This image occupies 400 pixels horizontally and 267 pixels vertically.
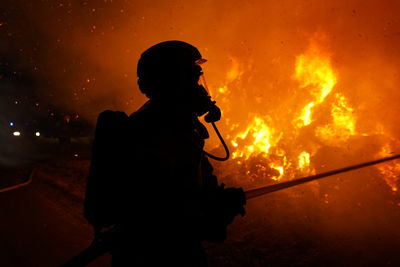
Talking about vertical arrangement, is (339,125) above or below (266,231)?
above

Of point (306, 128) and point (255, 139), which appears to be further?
point (255, 139)

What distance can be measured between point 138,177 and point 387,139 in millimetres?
10918

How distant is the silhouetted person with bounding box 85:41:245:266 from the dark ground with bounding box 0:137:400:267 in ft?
11.9

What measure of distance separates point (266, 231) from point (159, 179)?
223 inches

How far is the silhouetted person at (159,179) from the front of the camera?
1244 millimetres

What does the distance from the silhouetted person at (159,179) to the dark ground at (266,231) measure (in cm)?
363

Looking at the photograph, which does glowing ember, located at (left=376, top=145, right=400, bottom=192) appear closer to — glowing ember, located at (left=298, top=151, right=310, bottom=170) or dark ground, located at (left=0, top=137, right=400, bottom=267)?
dark ground, located at (left=0, top=137, right=400, bottom=267)

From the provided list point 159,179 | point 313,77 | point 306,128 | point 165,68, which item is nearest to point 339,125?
point 306,128

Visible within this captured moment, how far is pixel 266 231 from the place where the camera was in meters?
5.99

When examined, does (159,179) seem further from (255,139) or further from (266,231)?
(255,139)

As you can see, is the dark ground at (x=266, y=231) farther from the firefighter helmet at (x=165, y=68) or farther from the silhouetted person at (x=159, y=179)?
the firefighter helmet at (x=165, y=68)

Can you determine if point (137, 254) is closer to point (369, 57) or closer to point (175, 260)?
point (175, 260)

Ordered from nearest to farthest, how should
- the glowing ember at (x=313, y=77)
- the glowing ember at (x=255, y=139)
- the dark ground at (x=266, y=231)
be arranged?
1. the dark ground at (x=266, y=231)
2. the glowing ember at (x=313, y=77)
3. the glowing ember at (x=255, y=139)

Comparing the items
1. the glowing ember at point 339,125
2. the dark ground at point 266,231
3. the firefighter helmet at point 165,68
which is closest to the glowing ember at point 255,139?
the glowing ember at point 339,125
